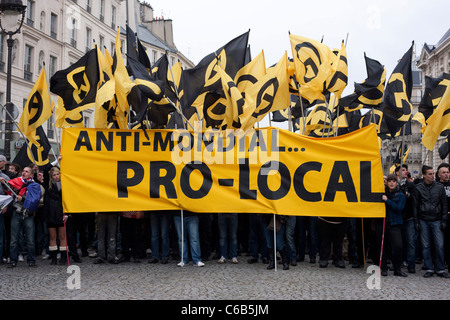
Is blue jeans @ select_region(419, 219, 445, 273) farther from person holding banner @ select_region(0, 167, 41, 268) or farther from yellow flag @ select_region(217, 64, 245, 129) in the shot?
person holding banner @ select_region(0, 167, 41, 268)

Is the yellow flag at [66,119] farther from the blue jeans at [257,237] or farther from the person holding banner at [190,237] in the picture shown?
the blue jeans at [257,237]

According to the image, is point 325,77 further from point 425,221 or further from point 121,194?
point 121,194

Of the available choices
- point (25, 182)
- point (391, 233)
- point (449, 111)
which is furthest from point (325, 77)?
point (25, 182)

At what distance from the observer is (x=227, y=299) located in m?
6.70

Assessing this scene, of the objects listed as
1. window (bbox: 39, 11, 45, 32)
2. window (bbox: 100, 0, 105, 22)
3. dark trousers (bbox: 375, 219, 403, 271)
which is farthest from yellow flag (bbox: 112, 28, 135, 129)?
window (bbox: 100, 0, 105, 22)

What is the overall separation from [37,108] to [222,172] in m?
4.32

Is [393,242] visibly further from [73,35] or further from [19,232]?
[73,35]

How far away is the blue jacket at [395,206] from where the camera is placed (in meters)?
8.69

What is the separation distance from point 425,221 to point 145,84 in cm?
587

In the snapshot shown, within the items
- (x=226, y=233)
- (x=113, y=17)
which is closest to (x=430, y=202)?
(x=226, y=233)

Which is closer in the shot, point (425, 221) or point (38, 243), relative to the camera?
point (425, 221)

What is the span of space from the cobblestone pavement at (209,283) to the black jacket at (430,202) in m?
1.12

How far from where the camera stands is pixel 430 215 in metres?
9.04

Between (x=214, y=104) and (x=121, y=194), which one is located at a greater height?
(x=214, y=104)
